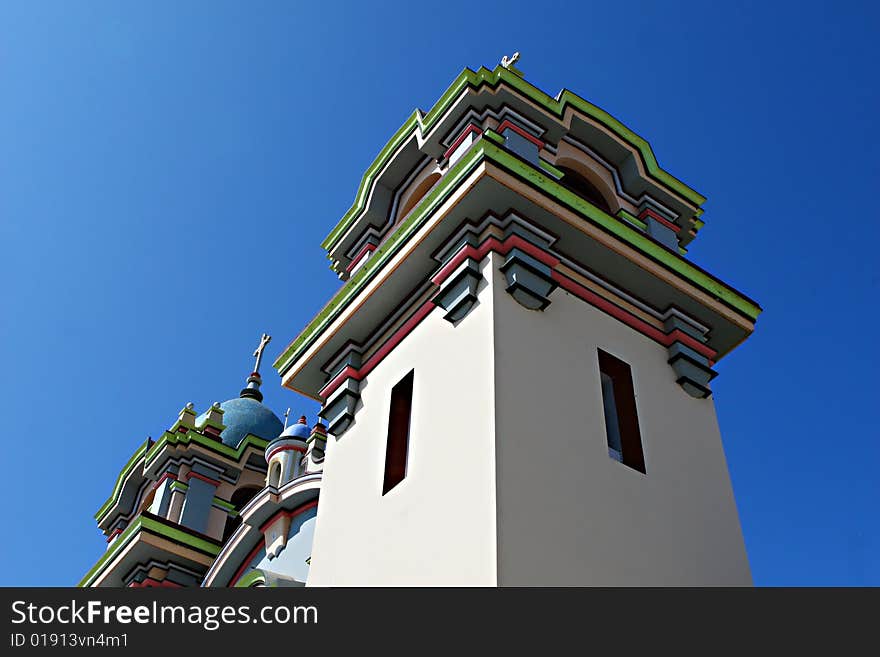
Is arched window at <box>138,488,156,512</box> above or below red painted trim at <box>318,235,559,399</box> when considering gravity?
above

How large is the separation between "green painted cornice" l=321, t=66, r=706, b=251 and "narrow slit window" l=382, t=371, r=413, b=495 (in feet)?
9.73

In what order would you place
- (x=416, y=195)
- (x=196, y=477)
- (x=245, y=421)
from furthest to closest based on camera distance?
(x=245, y=421) < (x=196, y=477) < (x=416, y=195)

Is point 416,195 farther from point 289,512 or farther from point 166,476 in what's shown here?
point 166,476

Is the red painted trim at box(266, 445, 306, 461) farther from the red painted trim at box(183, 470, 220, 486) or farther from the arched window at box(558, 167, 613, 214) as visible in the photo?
the arched window at box(558, 167, 613, 214)

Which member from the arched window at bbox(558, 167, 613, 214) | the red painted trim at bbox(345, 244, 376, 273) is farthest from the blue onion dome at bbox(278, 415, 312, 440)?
the arched window at bbox(558, 167, 613, 214)

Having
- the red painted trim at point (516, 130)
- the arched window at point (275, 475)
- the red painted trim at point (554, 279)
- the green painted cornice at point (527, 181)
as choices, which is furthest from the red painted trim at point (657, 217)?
the arched window at point (275, 475)

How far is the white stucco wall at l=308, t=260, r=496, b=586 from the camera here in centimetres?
617

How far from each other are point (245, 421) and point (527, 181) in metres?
10.6

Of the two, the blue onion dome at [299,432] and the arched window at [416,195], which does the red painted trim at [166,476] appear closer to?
the blue onion dome at [299,432]

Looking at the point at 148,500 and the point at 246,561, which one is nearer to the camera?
the point at 246,561

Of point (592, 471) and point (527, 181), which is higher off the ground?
point (527, 181)

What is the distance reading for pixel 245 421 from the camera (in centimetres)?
1720

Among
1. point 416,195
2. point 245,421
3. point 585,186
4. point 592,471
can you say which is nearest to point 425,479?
point 592,471
